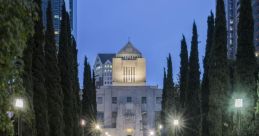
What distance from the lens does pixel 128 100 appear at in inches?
4031

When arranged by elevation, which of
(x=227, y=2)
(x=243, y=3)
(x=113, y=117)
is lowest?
(x=113, y=117)

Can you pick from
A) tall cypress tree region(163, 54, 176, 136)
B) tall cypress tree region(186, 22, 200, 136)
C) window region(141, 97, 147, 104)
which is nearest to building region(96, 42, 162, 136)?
window region(141, 97, 147, 104)

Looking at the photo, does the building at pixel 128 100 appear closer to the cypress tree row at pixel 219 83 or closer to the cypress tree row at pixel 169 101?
the cypress tree row at pixel 169 101

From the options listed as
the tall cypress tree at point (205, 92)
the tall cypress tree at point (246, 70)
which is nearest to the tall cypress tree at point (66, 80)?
the tall cypress tree at point (205, 92)

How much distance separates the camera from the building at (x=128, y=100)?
96.6 m

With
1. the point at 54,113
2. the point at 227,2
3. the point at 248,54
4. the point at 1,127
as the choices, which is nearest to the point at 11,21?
the point at 1,127

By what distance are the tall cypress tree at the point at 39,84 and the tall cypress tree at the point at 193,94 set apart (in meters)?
15.0

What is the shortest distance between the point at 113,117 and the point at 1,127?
96.9m

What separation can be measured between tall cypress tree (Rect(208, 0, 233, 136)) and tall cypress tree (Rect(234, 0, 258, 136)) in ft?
14.4

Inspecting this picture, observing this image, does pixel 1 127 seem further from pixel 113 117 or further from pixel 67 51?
pixel 113 117

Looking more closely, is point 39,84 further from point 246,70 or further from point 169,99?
point 169,99

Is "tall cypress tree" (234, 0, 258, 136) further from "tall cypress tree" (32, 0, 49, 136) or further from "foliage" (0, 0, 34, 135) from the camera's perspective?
"foliage" (0, 0, 34, 135)

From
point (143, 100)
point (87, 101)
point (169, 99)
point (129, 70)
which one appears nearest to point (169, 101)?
point (169, 99)

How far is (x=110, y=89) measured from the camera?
340ft
